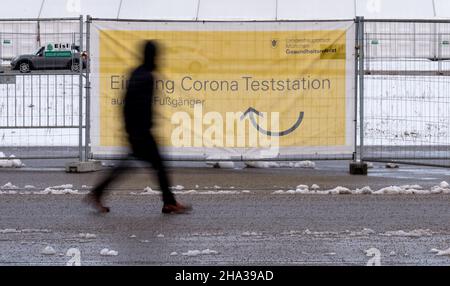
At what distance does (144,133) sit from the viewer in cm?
959

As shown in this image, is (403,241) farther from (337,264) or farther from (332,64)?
(332,64)

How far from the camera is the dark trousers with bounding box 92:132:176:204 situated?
31.3 ft

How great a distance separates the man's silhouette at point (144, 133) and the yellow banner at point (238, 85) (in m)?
3.66

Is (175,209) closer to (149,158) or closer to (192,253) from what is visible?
(149,158)

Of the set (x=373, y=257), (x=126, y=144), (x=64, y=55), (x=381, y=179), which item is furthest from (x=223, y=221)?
Result: (x=64, y=55)

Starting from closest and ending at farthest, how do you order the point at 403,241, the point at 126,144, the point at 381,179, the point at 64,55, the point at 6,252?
the point at 6,252 → the point at 403,241 → the point at 126,144 → the point at 381,179 → the point at 64,55

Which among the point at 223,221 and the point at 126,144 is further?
the point at 126,144

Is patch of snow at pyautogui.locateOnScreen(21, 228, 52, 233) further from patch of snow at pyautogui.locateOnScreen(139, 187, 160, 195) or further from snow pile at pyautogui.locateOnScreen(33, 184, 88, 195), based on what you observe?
patch of snow at pyautogui.locateOnScreen(139, 187, 160, 195)

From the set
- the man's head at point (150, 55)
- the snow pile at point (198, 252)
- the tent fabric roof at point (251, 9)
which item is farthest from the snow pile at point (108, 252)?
the tent fabric roof at point (251, 9)

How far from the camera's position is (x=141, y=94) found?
9531mm

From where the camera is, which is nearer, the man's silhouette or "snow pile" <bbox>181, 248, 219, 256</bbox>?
"snow pile" <bbox>181, 248, 219, 256</bbox>

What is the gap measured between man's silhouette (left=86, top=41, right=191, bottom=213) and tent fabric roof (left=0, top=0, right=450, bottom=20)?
24.9 metres

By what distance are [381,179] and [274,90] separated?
1977mm

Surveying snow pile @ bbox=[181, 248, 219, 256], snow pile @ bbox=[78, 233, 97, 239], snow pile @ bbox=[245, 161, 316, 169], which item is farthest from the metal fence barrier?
snow pile @ bbox=[181, 248, 219, 256]
